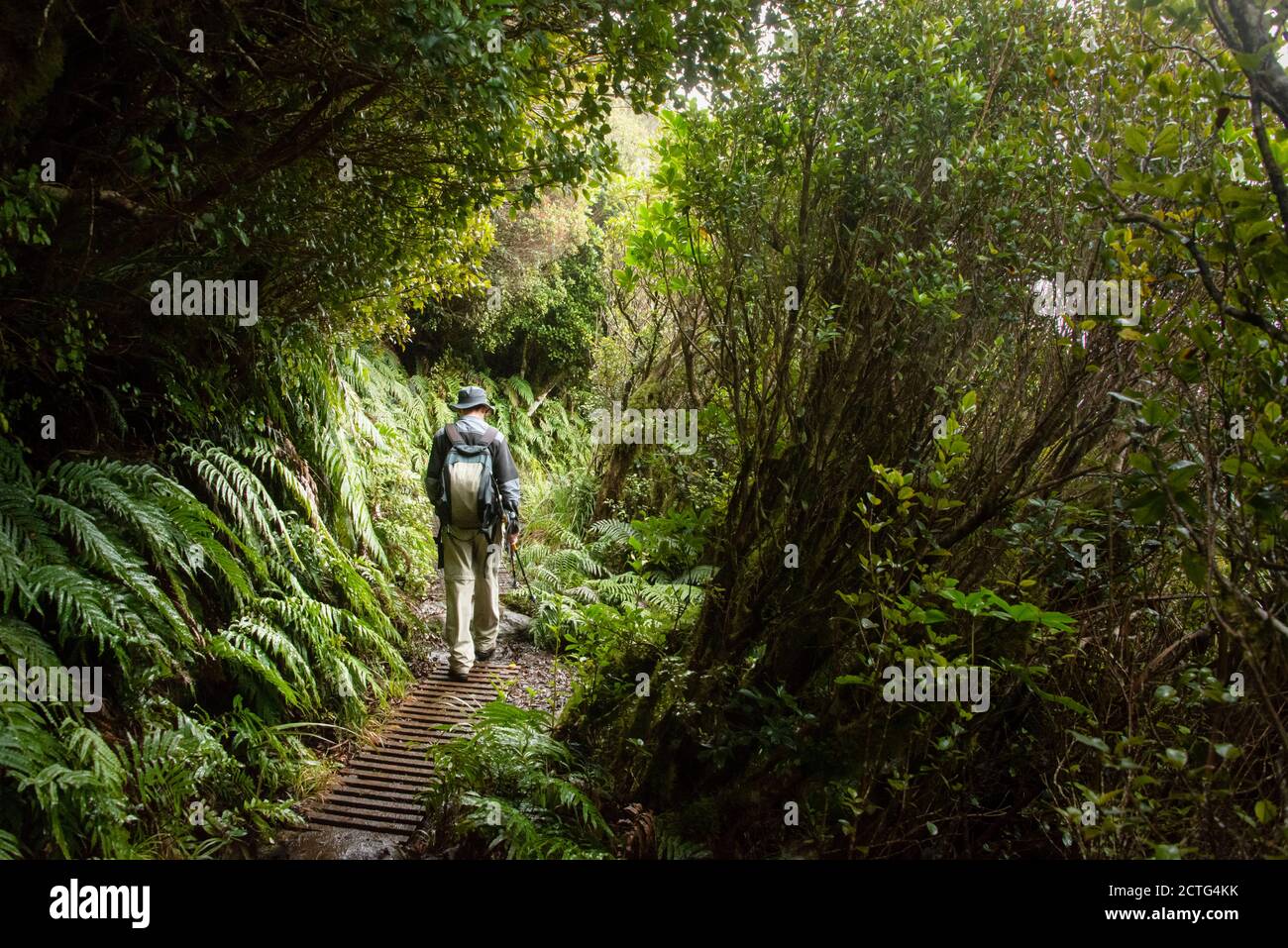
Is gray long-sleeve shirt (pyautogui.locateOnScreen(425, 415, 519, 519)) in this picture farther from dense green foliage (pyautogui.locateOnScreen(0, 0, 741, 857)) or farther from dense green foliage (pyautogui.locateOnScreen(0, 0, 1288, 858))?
dense green foliage (pyautogui.locateOnScreen(0, 0, 1288, 858))

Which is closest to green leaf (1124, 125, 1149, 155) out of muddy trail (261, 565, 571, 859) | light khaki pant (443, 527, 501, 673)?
muddy trail (261, 565, 571, 859)

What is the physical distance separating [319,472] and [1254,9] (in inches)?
248

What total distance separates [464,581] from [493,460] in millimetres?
1024

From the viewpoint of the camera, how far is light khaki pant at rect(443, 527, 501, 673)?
21.8 ft

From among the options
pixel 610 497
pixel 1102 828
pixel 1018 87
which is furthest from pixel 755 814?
pixel 610 497

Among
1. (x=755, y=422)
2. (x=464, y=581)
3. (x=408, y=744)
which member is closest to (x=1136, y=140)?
(x=755, y=422)

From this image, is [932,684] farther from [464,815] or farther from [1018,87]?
[1018,87]

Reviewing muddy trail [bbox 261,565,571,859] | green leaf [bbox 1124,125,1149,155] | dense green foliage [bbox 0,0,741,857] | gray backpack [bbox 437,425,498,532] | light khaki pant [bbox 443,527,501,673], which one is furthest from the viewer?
light khaki pant [bbox 443,527,501,673]

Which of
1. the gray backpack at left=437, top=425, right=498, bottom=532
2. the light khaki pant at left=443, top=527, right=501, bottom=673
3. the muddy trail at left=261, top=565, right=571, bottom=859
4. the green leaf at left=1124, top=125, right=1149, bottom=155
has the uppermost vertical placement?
the green leaf at left=1124, top=125, right=1149, bottom=155

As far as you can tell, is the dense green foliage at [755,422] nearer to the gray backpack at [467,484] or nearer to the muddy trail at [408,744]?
the muddy trail at [408,744]

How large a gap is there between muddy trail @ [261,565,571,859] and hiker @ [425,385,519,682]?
0.32 m

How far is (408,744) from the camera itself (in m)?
5.32

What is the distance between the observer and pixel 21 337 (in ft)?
13.0

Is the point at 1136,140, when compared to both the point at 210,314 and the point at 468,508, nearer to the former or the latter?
the point at 210,314
